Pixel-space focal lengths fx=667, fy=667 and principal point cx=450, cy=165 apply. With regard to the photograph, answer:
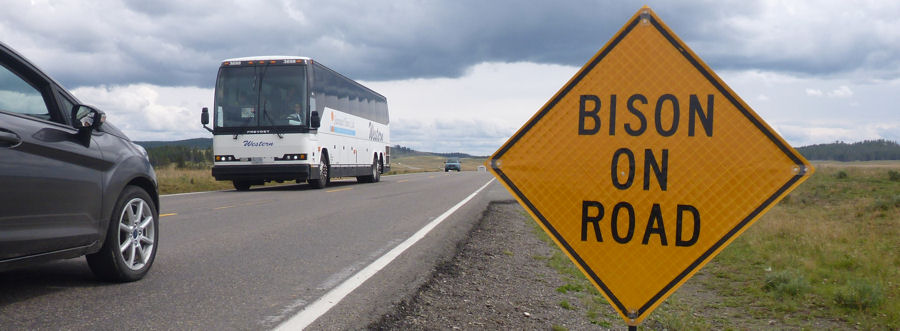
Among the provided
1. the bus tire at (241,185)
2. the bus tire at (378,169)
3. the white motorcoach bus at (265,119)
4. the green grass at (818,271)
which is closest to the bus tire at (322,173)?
the white motorcoach bus at (265,119)

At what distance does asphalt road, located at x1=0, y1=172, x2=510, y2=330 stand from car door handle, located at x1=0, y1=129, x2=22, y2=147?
1050 millimetres

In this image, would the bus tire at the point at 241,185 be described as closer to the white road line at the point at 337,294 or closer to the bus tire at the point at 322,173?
the bus tire at the point at 322,173

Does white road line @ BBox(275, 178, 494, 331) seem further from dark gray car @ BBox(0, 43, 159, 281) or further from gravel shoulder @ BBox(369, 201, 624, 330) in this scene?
dark gray car @ BBox(0, 43, 159, 281)

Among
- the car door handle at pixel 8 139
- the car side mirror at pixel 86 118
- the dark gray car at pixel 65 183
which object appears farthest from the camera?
the car side mirror at pixel 86 118

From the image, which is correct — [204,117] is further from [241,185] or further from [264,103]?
[241,185]

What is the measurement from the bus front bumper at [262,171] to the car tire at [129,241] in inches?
519

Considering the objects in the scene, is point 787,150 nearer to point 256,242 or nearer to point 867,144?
point 256,242

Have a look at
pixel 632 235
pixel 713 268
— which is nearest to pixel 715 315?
pixel 713 268

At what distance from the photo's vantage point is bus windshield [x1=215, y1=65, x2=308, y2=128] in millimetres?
18922

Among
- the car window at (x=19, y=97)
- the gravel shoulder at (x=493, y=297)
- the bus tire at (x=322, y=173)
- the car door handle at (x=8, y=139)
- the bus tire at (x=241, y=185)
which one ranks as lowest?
the gravel shoulder at (x=493, y=297)

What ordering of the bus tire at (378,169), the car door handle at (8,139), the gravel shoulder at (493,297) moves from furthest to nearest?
the bus tire at (378,169) < the gravel shoulder at (493,297) < the car door handle at (8,139)

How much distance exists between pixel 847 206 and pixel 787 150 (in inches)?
682

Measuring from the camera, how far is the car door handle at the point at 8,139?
392 centimetres

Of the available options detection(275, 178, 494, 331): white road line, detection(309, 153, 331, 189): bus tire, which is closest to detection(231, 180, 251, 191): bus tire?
detection(309, 153, 331, 189): bus tire
